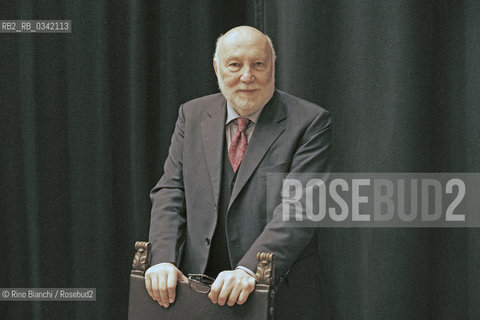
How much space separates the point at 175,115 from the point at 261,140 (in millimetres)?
1098

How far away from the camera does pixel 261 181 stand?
73.3 inches

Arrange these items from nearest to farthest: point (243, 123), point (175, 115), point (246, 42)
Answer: point (246, 42), point (243, 123), point (175, 115)

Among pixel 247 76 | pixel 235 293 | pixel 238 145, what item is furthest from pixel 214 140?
pixel 235 293

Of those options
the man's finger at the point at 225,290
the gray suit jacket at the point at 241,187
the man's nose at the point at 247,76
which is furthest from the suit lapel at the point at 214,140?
the man's finger at the point at 225,290

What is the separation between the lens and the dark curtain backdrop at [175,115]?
266 cm

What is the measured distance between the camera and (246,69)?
1845 millimetres

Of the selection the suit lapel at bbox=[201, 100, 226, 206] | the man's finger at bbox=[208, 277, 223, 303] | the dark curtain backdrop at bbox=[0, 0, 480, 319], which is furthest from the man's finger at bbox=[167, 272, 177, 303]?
the dark curtain backdrop at bbox=[0, 0, 480, 319]

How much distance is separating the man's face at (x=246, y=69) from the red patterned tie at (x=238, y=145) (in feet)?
0.13

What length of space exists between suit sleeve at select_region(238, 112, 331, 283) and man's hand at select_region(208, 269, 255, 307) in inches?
1.9

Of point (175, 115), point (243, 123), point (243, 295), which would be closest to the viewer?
point (243, 295)

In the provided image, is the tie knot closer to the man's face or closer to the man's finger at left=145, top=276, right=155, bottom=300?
the man's face

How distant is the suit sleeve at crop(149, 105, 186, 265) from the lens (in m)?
1.86

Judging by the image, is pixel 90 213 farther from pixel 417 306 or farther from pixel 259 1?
pixel 417 306

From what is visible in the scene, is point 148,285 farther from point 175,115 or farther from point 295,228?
point 175,115
